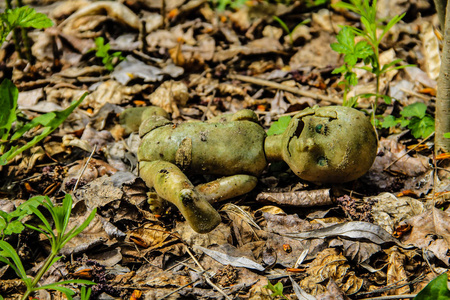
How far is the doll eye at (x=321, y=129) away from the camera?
2746 millimetres

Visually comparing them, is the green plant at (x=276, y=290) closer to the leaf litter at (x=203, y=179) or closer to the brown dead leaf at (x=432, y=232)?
the leaf litter at (x=203, y=179)

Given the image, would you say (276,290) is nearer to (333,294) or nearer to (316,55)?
(333,294)

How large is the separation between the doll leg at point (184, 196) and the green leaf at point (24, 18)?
1.56 m

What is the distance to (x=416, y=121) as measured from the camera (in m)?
3.33

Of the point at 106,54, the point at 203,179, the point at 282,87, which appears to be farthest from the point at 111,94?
the point at 282,87

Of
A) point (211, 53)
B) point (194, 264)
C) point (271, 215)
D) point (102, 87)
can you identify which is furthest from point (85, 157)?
point (211, 53)

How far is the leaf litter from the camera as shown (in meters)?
2.45

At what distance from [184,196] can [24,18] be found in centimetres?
207

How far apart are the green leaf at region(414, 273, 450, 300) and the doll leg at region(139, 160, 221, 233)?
1250 mm

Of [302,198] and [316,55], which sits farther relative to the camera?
[316,55]

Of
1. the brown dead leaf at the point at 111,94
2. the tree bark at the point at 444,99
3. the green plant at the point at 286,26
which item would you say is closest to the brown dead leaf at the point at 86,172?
the brown dead leaf at the point at 111,94

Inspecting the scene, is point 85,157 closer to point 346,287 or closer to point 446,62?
point 346,287

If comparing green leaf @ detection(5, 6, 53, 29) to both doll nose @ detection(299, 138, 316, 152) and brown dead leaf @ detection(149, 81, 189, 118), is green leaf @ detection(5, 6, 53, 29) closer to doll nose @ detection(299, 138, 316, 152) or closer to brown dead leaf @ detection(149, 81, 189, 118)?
brown dead leaf @ detection(149, 81, 189, 118)

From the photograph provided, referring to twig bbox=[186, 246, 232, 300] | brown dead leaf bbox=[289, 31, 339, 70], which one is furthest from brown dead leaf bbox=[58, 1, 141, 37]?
twig bbox=[186, 246, 232, 300]
